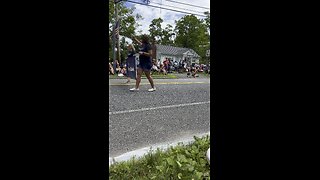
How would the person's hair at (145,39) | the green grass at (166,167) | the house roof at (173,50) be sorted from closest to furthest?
the green grass at (166,167)
the person's hair at (145,39)
the house roof at (173,50)

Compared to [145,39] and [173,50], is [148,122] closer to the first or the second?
[145,39]

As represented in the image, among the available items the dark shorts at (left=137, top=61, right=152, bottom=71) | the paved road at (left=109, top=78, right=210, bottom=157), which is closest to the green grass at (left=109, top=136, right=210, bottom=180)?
the paved road at (left=109, top=78, right=210, bottom=157)

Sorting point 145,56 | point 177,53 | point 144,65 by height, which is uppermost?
point 177,53

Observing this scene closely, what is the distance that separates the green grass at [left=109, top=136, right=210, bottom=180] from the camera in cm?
151

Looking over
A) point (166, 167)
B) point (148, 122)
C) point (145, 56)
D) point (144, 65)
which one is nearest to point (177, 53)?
point (144, 65)

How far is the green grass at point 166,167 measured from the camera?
1506 millimetres

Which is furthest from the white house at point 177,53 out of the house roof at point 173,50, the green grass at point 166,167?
the green grass at point 166,167

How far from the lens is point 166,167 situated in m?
1.61

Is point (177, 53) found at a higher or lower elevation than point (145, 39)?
higher

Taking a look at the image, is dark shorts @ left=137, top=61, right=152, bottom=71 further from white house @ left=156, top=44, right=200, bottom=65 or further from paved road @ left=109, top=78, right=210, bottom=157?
white house @ left=156, top=44, right=200, bottom=65

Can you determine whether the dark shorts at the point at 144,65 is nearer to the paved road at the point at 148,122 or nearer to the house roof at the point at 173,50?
the paved road at the point at 148,122
